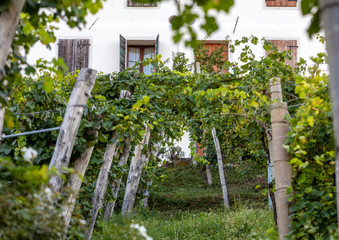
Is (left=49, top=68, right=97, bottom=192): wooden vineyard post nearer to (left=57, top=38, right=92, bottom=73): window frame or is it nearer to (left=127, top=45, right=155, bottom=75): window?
(left=57, top=38, right=92, bottom=73): window frame

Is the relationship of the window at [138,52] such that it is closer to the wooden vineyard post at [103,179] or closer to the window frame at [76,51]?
the window frame at [76,51]

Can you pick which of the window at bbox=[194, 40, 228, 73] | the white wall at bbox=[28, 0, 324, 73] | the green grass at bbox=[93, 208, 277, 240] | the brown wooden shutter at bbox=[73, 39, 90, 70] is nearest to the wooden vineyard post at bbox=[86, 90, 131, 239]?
the green grass at bbox=[93, 208, 277, 240]

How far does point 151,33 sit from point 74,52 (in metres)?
3.01

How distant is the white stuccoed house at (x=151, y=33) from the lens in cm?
1795

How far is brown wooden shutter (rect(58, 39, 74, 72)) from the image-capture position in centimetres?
1761

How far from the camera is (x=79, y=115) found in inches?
175

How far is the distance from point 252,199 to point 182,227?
4782 millimetres

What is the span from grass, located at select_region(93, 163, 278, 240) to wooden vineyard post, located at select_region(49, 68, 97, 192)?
70 cm

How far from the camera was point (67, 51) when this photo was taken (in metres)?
17.7

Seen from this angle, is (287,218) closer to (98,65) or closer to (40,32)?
(40,32)

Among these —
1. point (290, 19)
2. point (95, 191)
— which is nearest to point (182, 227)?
point (95, 191)

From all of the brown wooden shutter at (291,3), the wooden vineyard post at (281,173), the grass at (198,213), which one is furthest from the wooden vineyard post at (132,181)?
the brown wooden shutter at (291,3)

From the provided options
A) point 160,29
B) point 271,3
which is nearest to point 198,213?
point 160,29

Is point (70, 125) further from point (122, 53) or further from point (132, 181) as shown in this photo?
point (122, 53)
